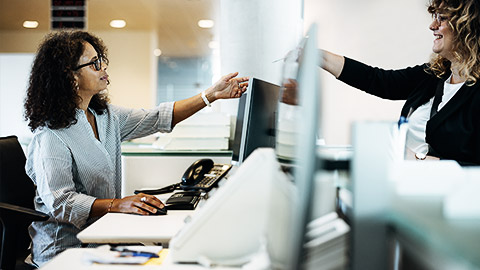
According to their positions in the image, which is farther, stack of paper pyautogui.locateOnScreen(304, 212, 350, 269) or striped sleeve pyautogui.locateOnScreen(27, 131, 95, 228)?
striped sleeve pyautogui.locateOnScreen(27, 131, 95, 228)

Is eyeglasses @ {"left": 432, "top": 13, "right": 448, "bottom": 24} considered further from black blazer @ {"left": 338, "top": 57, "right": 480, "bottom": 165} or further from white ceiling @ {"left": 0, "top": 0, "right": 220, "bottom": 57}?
white ceiling @ {"left": 0, "top": 0, "right": 220, "bottom": 57}

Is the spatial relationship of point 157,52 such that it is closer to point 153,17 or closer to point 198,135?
point 153,17

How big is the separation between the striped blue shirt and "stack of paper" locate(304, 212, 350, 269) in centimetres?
124

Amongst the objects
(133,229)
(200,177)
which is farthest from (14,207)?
(200,177)

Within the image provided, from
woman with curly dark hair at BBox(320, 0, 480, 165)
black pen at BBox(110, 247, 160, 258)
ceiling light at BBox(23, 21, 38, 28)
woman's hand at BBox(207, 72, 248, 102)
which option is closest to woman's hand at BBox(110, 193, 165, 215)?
black pen at BBox(110, 247, 160, 258)

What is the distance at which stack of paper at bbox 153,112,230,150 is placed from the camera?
115 inches

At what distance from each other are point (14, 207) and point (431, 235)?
160 centimetres

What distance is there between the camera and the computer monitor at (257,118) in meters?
1.75

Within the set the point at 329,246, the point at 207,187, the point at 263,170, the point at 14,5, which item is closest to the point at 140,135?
the point at 207,187

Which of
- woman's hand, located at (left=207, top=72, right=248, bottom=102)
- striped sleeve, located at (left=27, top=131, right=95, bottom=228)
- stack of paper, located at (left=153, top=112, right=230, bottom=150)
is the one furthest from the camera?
stack of paper, located at (left=153, top=112, right=230, bottom=150)

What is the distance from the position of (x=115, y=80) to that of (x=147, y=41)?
556 millimetres

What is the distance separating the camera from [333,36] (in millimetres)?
4656

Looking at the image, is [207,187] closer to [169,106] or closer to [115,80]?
[169,106]

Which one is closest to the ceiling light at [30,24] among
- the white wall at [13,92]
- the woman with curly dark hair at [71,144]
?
the white wall at [13,92]
